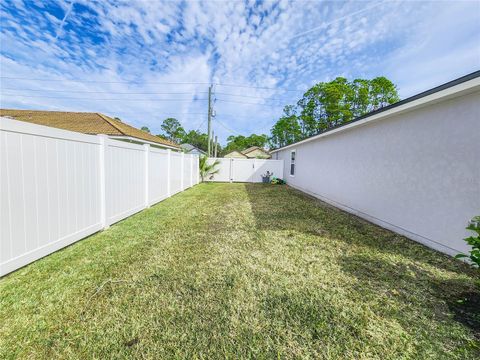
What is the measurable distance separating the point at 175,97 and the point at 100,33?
12.4 metres

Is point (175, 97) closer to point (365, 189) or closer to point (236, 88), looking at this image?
point (236, 88)

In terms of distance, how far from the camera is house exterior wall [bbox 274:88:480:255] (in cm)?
332

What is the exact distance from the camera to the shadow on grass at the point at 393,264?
7.63ft

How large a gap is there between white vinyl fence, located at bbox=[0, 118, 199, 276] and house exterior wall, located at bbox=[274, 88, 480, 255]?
6.46 metres

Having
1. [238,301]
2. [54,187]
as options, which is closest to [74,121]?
[54,187]

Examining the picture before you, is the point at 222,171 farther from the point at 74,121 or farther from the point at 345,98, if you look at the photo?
the point at 345,98

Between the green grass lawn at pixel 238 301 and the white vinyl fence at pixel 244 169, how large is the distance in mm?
11910

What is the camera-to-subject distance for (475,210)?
10.4 ft

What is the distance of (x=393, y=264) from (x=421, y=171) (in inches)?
85.7

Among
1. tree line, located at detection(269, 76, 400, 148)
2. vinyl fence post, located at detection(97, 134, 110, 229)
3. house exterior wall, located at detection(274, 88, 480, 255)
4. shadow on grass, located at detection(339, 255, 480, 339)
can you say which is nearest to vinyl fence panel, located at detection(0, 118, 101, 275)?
vinyl fence post, located at detection(97, 134, 110, 229)

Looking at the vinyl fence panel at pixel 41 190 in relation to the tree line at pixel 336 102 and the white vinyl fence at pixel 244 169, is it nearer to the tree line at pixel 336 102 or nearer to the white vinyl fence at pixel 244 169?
the white vinyl fence at pixel 244 169

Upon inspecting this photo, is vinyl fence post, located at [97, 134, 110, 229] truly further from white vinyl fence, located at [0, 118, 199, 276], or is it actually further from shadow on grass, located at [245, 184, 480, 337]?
shadow on grass, located at [245, 184, 480, 337]

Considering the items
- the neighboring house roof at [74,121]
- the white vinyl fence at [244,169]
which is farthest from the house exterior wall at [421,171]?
the neighboring house roof at [74,121]

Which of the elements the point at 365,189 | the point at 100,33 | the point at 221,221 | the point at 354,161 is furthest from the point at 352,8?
the point at 100,33
